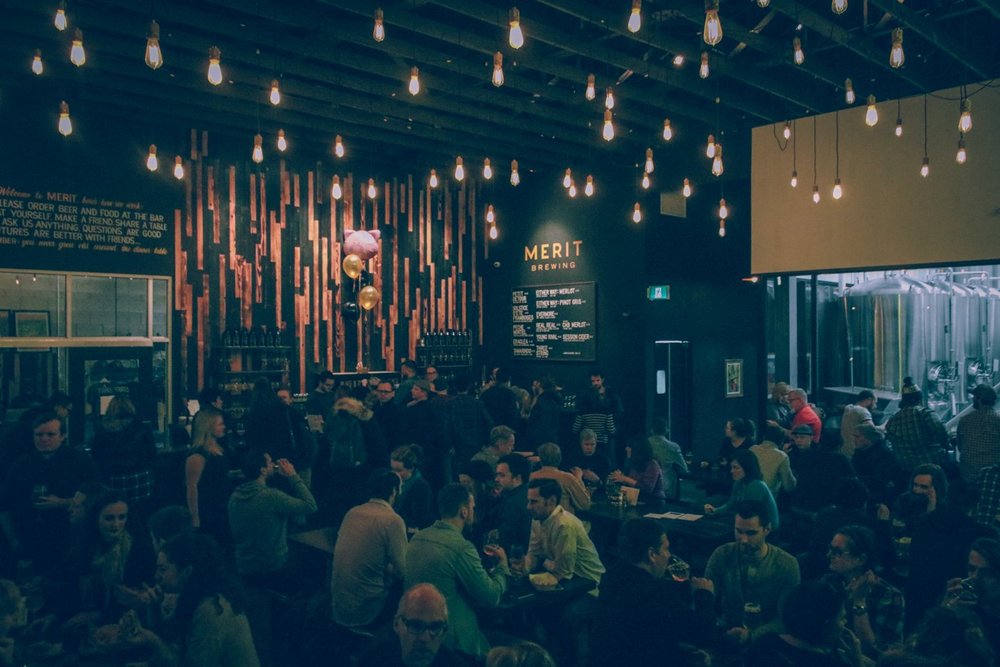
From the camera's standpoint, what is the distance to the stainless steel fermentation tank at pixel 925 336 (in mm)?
9609

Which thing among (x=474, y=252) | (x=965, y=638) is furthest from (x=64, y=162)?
(x=965, y=638)

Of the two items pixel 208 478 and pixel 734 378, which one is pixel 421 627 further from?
pixel 734 378

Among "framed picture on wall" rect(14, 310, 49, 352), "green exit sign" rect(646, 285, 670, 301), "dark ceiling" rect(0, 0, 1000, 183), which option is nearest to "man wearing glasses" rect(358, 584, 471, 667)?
"dark ceiling" rect(0, 0, 1000, 183)

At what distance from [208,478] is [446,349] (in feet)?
22.9

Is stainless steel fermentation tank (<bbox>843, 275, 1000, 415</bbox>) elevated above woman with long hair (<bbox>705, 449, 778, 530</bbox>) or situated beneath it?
elevated above

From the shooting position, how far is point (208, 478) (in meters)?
5.41

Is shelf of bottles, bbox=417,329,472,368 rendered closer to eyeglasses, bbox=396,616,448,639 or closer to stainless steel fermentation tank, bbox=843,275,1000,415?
stainless steel fermentation tank, bbox=843,275,1000,415

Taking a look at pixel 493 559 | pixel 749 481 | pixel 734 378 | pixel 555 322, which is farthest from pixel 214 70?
pixel 734 378

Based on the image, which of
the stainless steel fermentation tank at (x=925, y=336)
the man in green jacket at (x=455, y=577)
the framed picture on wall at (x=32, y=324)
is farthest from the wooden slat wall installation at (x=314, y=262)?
the man in green jacket at (x=455, y=577)

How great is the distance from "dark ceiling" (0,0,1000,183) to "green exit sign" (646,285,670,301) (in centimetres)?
184

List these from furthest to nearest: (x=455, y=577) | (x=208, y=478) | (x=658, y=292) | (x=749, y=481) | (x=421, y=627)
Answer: (x=658, y=292)
(x=749, y=481)
(x=208, y=478)
(x=455, y=577)
(x=421, y=627)

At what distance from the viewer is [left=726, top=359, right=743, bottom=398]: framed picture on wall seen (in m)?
11.8

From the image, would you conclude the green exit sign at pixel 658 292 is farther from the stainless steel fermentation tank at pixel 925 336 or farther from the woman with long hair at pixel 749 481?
the woman with long hair at pixel 749 481

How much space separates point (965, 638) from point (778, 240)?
7.10 meters
